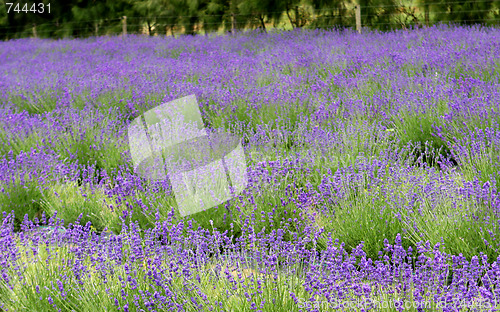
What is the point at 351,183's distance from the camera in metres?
3.05

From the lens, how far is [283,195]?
10.4 feet

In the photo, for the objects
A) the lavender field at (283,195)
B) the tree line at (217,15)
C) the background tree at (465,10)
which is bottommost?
the lavender field at (283,195)

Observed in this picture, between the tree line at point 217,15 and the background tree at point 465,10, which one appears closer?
the background tree at point 465,10

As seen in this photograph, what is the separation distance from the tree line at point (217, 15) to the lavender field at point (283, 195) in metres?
4.65

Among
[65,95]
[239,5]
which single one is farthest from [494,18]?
[65,95]

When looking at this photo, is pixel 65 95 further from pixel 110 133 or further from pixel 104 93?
pixel 110 133

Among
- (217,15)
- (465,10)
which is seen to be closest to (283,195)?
(465,10)

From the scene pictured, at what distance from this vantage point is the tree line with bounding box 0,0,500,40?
39.9 feet

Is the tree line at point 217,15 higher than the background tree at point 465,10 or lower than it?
higher

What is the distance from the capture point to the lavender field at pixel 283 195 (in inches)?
81.0

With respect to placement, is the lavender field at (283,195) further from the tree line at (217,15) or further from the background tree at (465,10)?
the tree line at (217,15)

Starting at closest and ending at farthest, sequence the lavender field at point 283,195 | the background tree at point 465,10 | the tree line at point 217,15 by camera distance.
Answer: the lavender field at point 283,195 < the background tree at point 465,10 < the tree line at point 217,15

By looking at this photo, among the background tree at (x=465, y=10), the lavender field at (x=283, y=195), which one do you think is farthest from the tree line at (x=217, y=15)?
the lavender field at (x=283, y=195)

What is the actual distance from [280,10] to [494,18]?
548 cm
